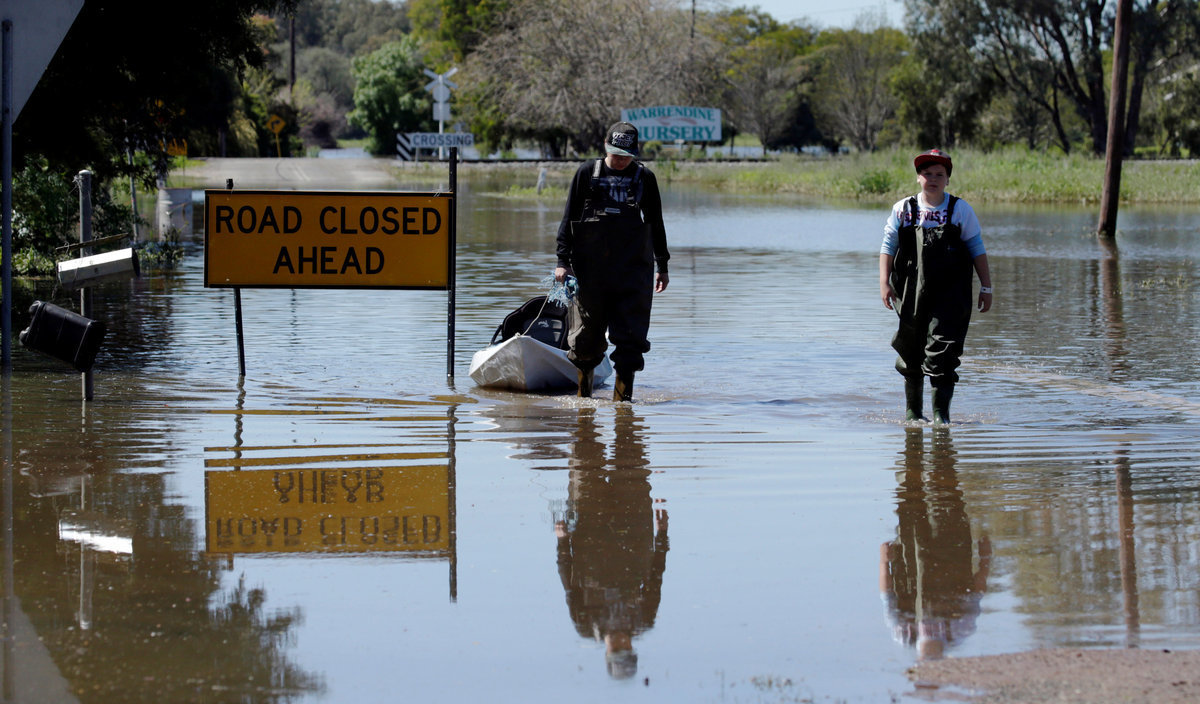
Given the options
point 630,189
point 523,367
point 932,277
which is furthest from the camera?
point 523,367

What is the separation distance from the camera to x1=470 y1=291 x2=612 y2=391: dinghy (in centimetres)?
942

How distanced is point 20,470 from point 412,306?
790 cm

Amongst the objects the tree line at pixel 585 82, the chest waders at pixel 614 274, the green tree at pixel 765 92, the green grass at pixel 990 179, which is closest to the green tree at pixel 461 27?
the tree line at pixel 585 82

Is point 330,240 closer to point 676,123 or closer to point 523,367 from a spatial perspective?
point 523,367

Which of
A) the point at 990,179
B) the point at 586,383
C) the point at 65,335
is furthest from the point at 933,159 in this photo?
the point at 990,179

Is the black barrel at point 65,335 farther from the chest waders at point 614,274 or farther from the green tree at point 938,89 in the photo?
the green tree at point 938,89

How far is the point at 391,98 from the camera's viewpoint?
267 ft

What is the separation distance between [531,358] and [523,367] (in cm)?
8

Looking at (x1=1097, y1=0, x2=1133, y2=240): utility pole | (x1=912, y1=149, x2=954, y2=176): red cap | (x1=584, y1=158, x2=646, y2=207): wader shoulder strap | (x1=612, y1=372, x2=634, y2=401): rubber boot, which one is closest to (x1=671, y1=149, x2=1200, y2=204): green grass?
(x1=1097, y1=0, x2=1133, y2=240): utility pole

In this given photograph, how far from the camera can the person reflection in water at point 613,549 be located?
457cm

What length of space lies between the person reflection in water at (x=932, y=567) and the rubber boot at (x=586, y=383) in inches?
109

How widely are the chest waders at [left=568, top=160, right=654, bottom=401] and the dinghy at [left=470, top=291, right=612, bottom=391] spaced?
0.47 m

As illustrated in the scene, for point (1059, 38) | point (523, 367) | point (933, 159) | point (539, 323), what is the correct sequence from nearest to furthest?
point (933, 159) < point (523, 367) < point (539, 323) < point (1059, 38)

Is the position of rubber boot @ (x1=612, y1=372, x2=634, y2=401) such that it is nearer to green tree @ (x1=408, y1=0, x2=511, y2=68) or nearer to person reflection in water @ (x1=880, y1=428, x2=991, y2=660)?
person reflection in water @ (x1=880, y1=428, x2=991, y2=660)
